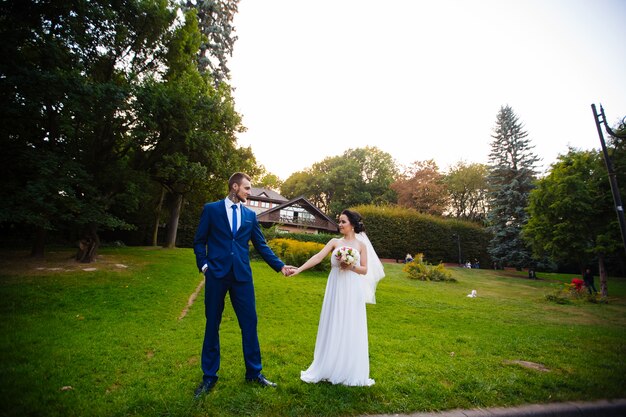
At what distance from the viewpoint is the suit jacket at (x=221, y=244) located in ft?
13.1

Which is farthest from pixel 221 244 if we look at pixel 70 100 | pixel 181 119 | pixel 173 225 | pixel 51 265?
pixel 173 225

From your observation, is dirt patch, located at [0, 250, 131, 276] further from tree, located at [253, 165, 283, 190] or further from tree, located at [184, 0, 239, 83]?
tree, located at [253, 165, 283, 190]

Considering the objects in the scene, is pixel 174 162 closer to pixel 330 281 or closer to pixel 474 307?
pixel 330 281

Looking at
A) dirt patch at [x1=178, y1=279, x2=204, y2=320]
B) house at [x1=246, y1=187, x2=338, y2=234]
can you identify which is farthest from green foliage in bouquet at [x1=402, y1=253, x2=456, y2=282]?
house at [x1=246, y1=187, x2=338, y2=234]

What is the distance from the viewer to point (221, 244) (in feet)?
13.4

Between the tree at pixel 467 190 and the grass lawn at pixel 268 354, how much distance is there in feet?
136

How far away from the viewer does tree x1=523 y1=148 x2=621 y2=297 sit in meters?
17.5

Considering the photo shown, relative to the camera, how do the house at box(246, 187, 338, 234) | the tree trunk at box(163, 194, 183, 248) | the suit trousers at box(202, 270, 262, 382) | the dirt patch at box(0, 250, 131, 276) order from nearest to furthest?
the suit trousers at box(202, 270, 262, 382) < the dirt patch at box(0, 250, 131, 276) < the tree trunk at box(163, 194, 183, 248) < the house at box(246, 187, 338, 234)

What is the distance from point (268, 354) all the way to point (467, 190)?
52.5 meters

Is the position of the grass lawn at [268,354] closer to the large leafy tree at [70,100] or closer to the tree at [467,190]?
the large leafy tree at [70,100]

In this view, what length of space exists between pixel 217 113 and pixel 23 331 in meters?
13.3

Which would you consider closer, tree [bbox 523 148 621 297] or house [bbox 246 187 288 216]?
tree [bbox 523 148 621 297]

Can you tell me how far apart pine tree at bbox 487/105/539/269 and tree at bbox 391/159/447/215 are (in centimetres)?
1425

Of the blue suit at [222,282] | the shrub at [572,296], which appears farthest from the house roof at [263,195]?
the blue suit at [222,282]
